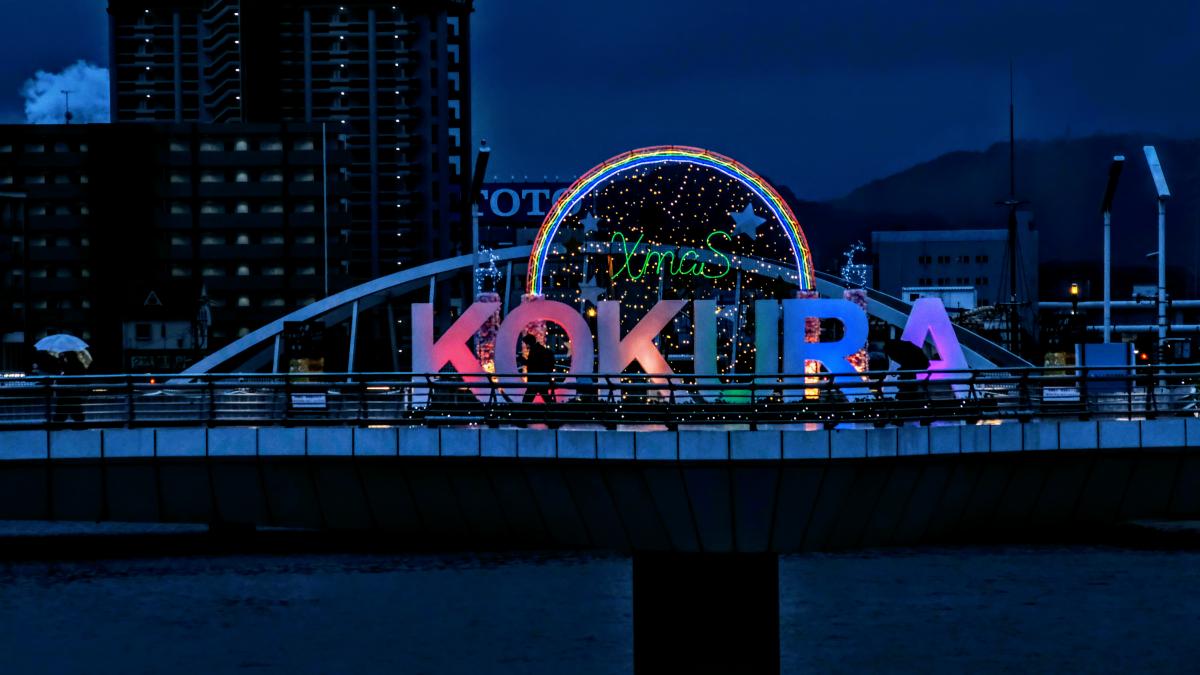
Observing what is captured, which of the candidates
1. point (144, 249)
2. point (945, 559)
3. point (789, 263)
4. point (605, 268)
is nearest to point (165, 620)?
point (605, 268)

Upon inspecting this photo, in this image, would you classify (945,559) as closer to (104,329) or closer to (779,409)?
→ (779,409)

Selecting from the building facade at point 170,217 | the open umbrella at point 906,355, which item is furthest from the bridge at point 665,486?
the building facade at point 170,217

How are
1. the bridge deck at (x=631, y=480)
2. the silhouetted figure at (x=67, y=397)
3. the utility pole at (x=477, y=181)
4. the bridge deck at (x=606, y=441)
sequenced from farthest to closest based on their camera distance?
the utility pole at (x=477, y=181), the silhouetted figure at (x=67, y=397), the bridge deck at (x=631, y=480), the bridge deck at (x=606, y=441)

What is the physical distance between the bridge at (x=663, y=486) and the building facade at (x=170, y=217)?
127 meters

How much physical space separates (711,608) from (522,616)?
27.3 meters

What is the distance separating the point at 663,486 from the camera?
27703 millimetres

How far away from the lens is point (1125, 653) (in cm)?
4978

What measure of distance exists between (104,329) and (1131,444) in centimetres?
13733

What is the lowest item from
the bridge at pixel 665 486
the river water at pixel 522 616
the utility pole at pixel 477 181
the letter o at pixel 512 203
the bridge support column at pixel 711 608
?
the river water at pixel 522 616

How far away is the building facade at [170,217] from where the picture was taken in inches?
6142

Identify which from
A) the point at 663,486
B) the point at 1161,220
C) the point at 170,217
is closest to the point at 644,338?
the point at 663,486

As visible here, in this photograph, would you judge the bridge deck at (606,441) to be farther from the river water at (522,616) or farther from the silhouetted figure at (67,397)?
the river water at (522,616)

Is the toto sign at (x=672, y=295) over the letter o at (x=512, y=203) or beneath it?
beneath

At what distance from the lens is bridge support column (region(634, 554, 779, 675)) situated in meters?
28.7
